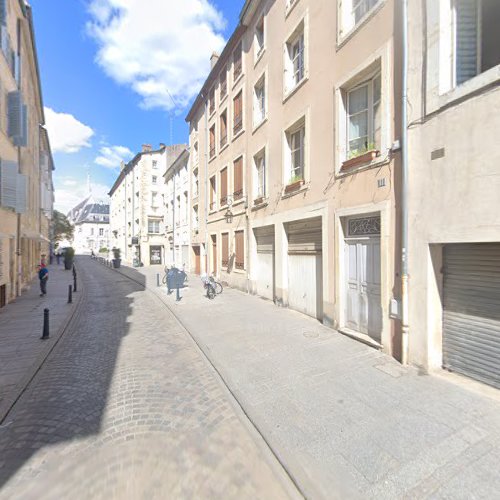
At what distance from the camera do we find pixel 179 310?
9.13 metres

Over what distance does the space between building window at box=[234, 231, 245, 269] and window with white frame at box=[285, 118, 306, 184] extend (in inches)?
166

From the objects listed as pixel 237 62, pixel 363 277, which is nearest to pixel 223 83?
pixel 237 62

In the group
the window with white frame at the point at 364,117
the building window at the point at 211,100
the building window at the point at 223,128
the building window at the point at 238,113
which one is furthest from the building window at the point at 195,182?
the window with white frame at the point at 364,117

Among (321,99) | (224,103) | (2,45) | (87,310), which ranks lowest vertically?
(87,310)

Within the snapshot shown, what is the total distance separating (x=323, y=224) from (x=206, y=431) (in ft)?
17.0

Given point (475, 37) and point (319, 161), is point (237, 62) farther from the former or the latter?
point (475, 37)

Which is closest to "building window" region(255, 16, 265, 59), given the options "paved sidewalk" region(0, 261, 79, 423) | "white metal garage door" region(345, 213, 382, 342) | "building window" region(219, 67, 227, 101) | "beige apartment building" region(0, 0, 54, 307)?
"building window" region(219, 67, 227, 101)

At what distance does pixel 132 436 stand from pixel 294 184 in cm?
714

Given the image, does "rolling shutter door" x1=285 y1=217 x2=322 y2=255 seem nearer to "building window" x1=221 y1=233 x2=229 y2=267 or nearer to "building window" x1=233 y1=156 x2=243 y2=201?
"building window" x1=233 y1=156 x2=243 y2=201

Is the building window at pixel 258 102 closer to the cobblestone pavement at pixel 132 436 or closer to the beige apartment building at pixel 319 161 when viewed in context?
the beige apartment building at pixel 319 161

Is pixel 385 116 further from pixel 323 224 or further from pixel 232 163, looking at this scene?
pixel 232 163

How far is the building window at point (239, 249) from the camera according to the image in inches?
490

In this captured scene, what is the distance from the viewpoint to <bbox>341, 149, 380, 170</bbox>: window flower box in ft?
18.0

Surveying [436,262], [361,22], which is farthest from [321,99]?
[436,262]
